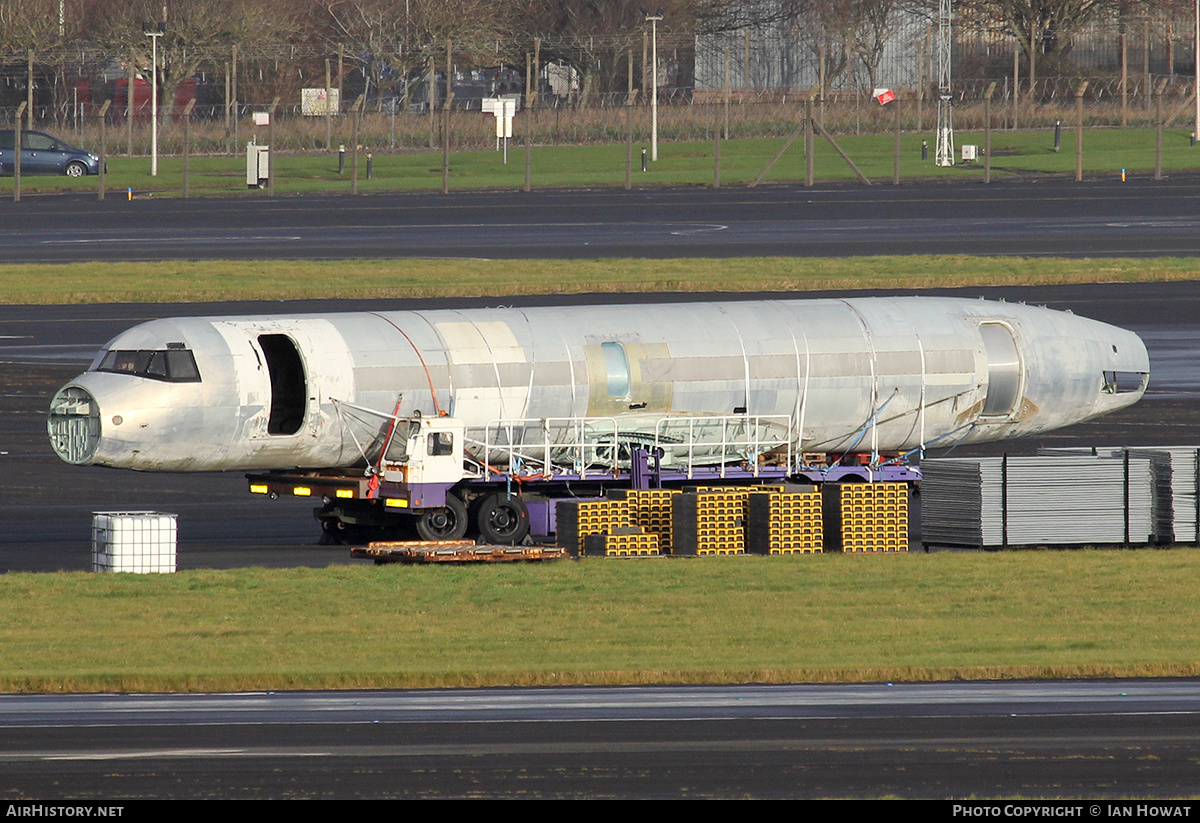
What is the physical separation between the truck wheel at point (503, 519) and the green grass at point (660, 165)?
61.4 meters

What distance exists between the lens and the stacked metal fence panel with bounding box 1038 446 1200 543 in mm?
39094

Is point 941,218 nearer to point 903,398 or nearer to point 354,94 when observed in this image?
point 903,398

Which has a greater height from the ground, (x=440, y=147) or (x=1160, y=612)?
(x=440, y=147)

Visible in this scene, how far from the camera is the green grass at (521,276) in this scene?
224 ft

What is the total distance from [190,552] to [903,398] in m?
16.0

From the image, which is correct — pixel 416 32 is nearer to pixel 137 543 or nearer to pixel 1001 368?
pixel 1001 368

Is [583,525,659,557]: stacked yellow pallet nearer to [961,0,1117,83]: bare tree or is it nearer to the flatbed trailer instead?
the flatbed trailer

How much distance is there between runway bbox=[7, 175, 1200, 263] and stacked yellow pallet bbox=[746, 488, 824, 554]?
3617cm

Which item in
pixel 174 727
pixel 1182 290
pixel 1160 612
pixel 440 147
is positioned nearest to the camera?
pixel 174 727

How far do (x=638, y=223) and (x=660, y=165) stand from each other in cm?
2543

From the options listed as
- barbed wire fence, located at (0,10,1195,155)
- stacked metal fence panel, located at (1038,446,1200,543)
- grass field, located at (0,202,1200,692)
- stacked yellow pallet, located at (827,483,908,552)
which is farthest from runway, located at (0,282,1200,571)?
barbed wire fence, located at (0,10,1195,155)

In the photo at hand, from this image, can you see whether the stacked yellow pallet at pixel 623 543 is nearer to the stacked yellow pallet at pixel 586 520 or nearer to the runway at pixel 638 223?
the stacked yellow pallet at pixel 586 520
